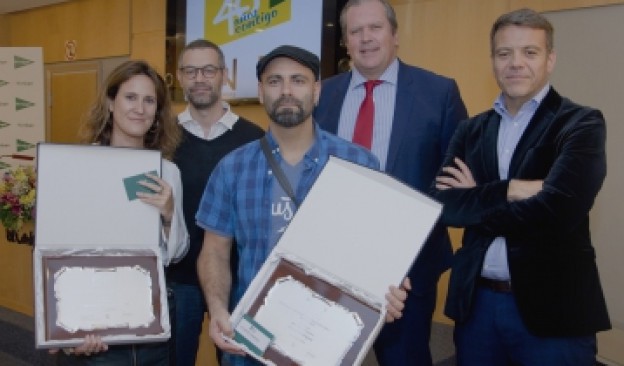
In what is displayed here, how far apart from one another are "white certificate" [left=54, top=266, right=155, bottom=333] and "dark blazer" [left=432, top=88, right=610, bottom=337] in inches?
34.5

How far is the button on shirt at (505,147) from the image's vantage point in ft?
5.51

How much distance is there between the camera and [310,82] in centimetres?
163

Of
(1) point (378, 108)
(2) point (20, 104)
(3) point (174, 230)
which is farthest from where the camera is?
(2) point (20, 104)

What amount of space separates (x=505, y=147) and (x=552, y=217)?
28 cm

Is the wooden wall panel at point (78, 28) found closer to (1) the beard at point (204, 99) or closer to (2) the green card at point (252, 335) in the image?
(1) the beard at point (204, 99)

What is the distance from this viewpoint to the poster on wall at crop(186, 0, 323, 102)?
14.9 feet

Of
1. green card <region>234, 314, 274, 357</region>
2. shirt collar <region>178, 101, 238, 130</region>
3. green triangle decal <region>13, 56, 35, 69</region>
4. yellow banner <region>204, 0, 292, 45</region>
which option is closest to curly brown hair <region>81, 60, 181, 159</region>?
shirt collar <region>178, 101, 238, 130</region>

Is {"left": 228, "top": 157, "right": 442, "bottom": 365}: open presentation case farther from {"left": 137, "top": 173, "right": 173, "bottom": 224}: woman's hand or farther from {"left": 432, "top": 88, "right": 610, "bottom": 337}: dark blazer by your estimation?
{"left": 137, "top": 173, "right": 173, "bottom": 224}: woman's hand

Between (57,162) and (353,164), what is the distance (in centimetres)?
84

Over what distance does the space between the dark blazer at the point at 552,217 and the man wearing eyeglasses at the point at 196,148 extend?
3.36 ft

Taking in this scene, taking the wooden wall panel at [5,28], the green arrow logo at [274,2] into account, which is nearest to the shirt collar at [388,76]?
the green arrow logo at [274,2]

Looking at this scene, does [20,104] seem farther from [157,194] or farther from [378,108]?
[378,108]

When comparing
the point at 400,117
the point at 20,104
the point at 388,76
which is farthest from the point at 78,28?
the point at 400,117

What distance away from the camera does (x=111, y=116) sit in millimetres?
1996
